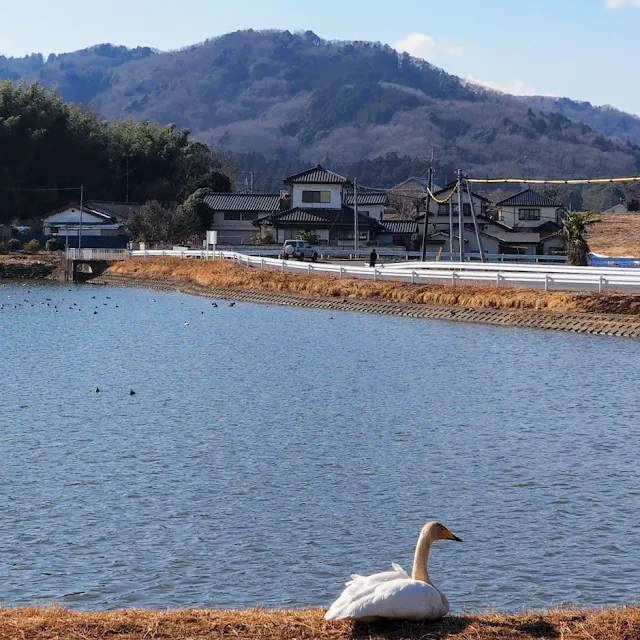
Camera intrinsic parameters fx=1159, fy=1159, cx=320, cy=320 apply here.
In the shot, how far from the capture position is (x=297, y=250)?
67.9m

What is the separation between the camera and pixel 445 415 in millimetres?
21781

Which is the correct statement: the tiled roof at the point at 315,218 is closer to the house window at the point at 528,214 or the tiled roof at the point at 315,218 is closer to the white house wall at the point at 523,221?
the white house wall at the point at 523,221

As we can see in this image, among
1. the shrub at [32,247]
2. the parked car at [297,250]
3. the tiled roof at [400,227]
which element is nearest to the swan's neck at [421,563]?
the parked car at [297,250]

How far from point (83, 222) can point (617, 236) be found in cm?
3910

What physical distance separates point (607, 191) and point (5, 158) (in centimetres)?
11478

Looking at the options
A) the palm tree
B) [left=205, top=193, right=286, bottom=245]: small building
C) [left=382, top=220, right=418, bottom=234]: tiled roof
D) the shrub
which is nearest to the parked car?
[left=382, top=220, right=418, bottom=234]: tiled roof

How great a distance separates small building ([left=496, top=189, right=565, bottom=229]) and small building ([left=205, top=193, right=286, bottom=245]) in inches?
680

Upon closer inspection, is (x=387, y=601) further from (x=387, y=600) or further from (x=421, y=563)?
(x=421, y=563)

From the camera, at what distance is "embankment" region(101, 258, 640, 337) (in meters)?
36.9

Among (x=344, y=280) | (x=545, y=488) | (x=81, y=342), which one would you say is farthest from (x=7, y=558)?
(x=344, y=280)

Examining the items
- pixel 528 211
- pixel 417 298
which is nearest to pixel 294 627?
pixel 417 298

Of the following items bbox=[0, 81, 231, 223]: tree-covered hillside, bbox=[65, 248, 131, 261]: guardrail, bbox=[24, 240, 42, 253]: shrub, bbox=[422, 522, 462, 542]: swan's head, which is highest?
bbox=[0, 81, 231, 223]: tree-covered hillside

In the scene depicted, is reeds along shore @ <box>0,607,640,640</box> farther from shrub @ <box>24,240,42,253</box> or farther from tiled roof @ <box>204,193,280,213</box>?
tiled roof @ <box>204,193,280,213</box>

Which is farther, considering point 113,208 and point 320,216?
point 113,208
